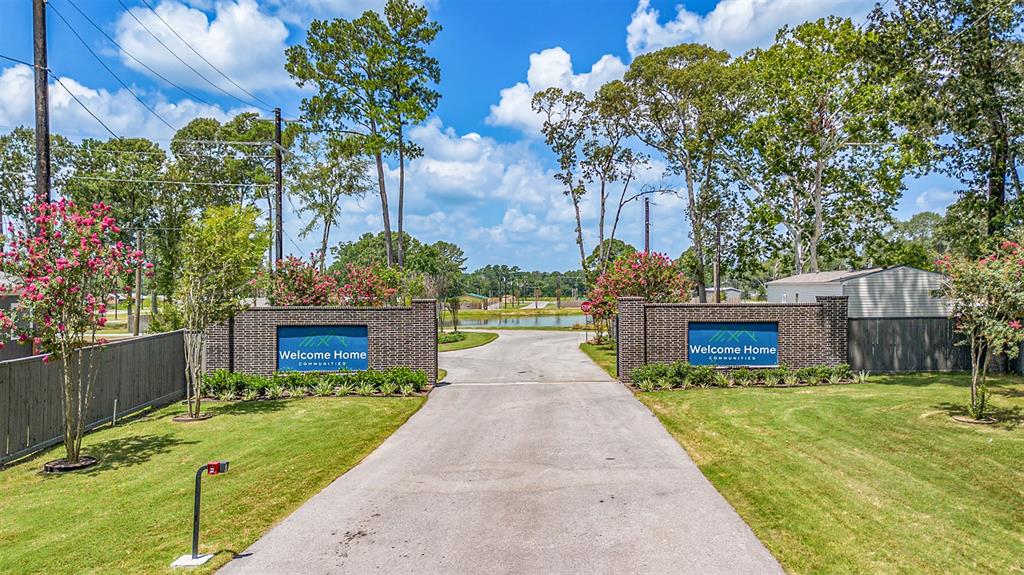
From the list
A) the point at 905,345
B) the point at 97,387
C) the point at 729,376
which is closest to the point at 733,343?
the point at 729,376

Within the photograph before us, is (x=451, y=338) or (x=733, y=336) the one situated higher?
(x=733, y=336)

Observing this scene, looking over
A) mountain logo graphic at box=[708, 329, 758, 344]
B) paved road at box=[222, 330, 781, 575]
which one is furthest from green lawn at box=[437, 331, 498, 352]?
paved road at box=[222, 330, 781, 575]

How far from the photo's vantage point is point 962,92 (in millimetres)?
18828

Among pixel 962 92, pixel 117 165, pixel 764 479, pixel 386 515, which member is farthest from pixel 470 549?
pixel 117 165

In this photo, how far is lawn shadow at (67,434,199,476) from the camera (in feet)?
31.6

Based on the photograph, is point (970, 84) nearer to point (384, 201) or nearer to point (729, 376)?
point (729, 376)

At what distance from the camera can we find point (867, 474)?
8.57m

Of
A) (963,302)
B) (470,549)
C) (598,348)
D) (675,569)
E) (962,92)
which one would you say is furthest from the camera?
(598,348)

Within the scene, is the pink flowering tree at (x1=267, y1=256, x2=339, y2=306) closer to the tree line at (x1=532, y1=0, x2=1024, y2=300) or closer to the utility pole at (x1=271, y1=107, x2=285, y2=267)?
the utility pole at (x1=271, y1=107, x2=285, y2=267)

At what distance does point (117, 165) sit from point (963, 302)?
A: 5445 cm

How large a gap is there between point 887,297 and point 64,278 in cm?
2454

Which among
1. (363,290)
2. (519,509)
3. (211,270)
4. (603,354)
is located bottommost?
(519,509)

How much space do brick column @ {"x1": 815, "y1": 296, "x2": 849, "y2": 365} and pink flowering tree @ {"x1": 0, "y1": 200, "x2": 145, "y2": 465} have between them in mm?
18721

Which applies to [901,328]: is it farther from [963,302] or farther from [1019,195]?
[963,302]
